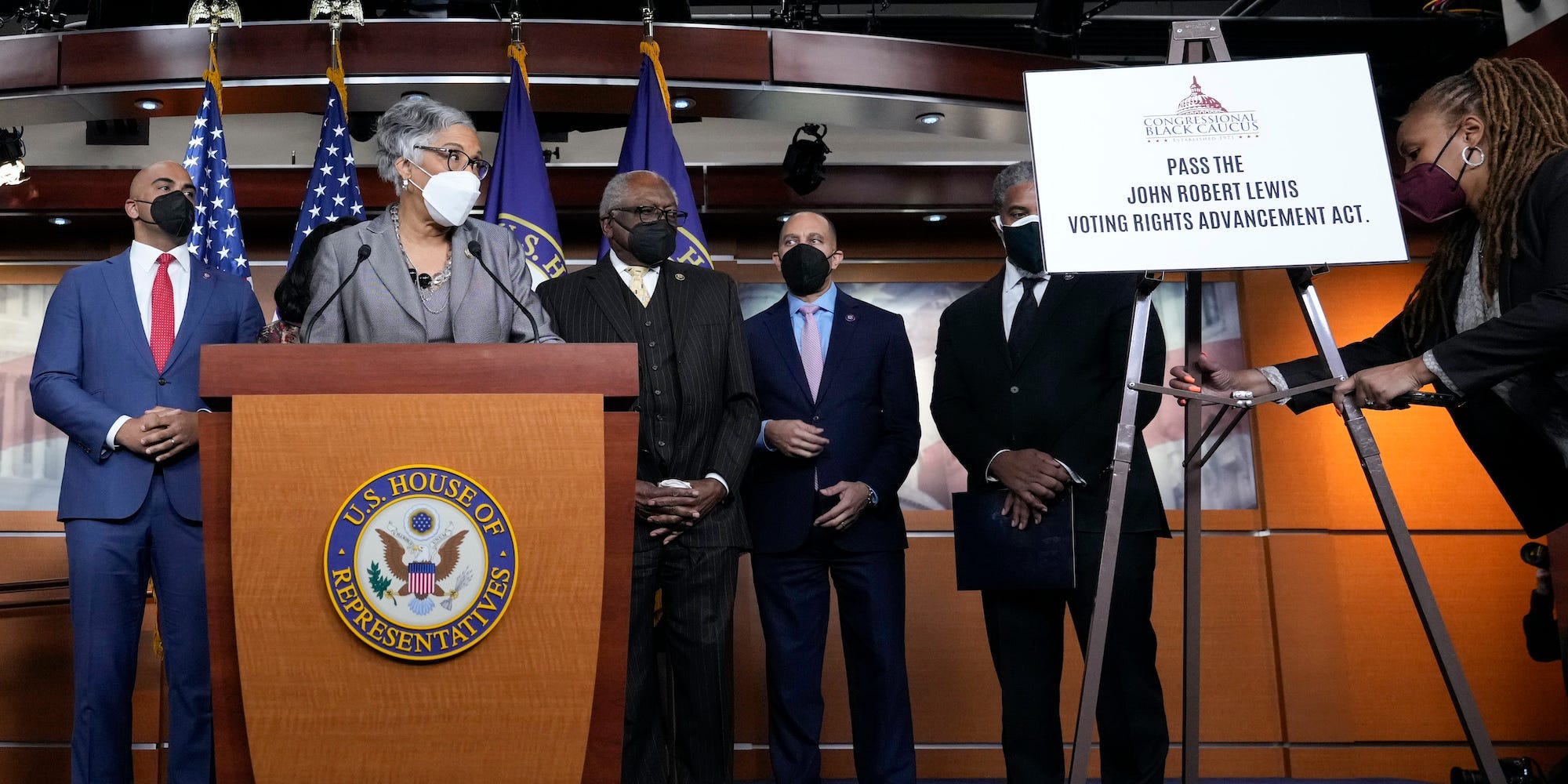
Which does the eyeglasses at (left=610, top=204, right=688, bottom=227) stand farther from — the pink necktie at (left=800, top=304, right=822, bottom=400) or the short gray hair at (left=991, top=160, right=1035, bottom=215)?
the short gray hair at (left=991, top=160, right=1035, bottom=215)

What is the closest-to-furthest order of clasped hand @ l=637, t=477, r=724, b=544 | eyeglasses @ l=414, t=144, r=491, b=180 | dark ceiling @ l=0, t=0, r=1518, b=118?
eyeglasses @ l=414, t=144, r=491, b=180
clasped hand @ l=637, t=477, r=724, b=544
dark ceiling @ l=0, t=0, r=1518, b=118

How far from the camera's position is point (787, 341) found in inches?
133

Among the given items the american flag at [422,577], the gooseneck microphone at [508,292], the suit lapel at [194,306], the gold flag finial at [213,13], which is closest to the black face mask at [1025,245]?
the gooseneck microphone at [508,292]

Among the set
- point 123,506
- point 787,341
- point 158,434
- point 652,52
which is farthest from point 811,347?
point 123,506

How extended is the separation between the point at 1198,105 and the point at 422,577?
1636mm

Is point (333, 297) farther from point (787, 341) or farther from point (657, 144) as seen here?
point (657, 144)

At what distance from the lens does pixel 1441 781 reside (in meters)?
4.38

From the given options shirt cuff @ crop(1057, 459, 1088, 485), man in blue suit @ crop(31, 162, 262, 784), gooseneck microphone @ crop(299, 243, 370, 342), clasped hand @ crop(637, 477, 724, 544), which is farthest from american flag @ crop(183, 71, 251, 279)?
shirt cuff @ crop(1057, 459, 1088, 485)

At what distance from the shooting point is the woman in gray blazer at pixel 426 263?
2.29m

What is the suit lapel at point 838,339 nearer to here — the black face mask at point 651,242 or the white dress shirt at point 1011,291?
the white dress shirt at point 1011,291

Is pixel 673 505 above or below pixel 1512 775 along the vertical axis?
above

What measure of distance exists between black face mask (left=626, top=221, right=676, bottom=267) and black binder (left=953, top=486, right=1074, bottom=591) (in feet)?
3.09

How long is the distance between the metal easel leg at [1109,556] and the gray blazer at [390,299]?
1145mm

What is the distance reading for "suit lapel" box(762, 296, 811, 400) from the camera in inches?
131
